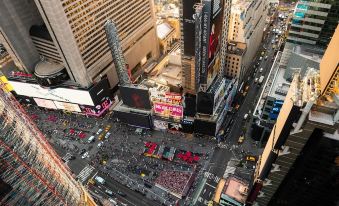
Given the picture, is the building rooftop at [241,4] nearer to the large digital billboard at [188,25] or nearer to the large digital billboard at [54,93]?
the large digital billboard at [188,25]

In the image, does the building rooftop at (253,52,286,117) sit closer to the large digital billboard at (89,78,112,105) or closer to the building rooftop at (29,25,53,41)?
the large digital billboard at (89,78,112,105)

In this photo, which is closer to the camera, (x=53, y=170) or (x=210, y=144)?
(x=53, y=170)

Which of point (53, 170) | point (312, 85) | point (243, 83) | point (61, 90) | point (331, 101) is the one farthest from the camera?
point (243, 83)

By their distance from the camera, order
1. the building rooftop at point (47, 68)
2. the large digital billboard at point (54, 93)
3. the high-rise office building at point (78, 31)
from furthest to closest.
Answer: the building rooftop at point (47, 68) < the large digital billboard at point (54, 93) < the high-rise office building at point (78, 31)

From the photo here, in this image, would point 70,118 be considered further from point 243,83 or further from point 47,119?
point 243,83

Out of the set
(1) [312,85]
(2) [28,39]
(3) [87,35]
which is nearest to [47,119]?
(2) [28,39]

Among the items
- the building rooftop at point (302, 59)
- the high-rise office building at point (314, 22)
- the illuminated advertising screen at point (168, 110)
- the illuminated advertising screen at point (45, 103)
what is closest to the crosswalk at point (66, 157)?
the illuminated advertising screen at point (45, 103)
